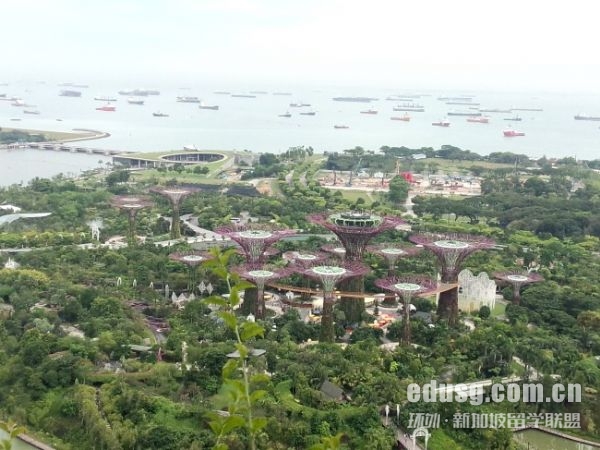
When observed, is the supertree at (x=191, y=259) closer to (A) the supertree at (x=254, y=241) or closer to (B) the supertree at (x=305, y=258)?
(A) the supertree at (x=254, y=241)

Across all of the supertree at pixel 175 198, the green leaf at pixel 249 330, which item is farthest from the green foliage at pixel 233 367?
the supertree at pixel 175 198

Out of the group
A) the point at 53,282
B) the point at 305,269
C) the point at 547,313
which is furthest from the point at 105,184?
the point at 547,313

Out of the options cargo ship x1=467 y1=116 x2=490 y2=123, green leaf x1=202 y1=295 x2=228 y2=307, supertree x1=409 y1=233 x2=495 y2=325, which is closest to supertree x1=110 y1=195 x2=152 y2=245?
supertree x1=409 y1=233 x2=495 y2=325

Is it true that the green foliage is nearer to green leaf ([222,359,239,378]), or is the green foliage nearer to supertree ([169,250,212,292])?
green leaf ([222,359,239,378])

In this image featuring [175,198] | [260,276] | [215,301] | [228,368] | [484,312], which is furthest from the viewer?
[175,198]

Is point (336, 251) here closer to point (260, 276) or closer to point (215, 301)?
point (260, 276)

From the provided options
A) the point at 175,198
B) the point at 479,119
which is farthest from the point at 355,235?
the point at 479,119

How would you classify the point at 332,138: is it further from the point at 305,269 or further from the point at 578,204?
the point at 305,269
